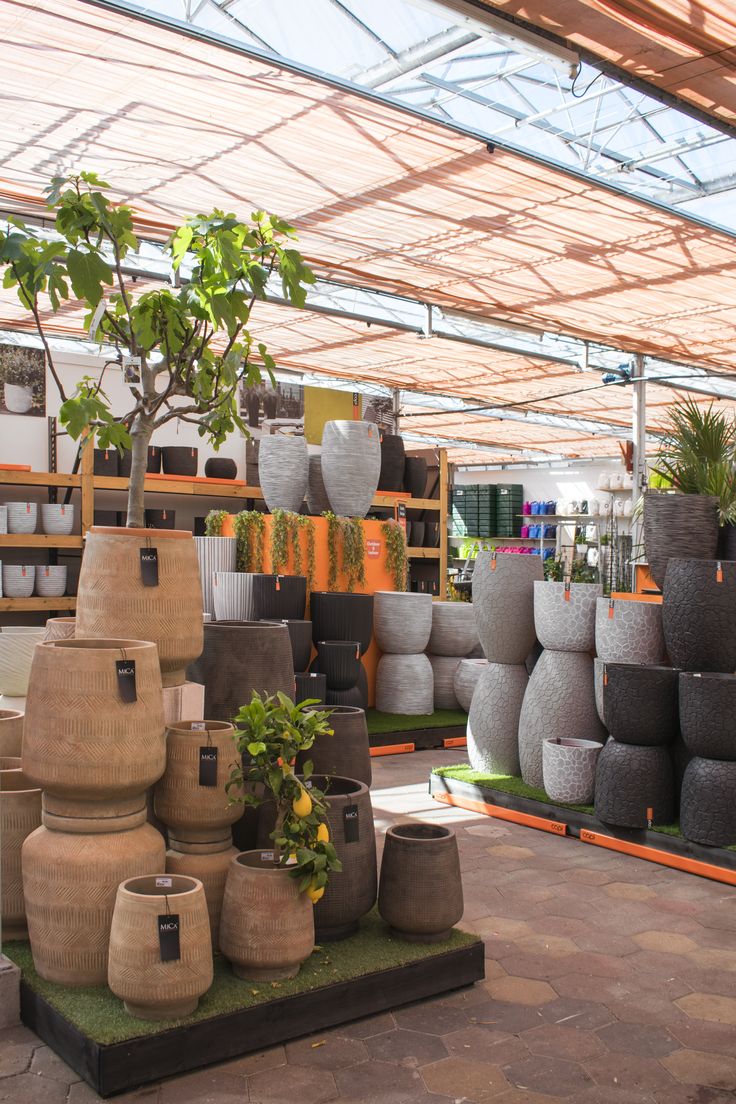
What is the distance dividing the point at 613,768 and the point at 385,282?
4670 millimetres

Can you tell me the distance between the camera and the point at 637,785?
396cm

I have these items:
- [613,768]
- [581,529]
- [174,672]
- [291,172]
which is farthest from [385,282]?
[581,529]

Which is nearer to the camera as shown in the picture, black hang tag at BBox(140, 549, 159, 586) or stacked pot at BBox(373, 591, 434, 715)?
black hang tag at BBox(140, 549, 159, 586)

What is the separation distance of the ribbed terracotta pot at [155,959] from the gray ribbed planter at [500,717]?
2760 millimetres

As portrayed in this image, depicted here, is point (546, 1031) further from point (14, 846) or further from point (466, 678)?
point (466, 678)

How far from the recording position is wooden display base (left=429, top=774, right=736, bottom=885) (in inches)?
148

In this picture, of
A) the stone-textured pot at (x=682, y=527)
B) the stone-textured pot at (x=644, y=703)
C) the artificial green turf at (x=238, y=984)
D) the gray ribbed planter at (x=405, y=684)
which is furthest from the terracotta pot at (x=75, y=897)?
the gray ribbed planter at (x=405, y=684)

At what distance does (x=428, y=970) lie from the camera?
2.64 meters

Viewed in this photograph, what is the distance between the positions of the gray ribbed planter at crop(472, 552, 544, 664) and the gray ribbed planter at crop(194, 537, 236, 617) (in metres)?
1.87

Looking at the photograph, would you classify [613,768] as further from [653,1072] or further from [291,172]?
[291,172]

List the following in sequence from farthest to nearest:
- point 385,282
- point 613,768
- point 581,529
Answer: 1. point 581,529
2. point 385,282
3. point 613,768

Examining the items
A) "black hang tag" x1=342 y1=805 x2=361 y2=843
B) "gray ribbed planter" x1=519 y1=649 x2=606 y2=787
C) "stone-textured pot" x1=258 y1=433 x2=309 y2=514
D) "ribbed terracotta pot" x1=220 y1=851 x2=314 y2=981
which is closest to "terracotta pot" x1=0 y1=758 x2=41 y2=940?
"ribbed terracotta pot" x1=220 y1=851 x2=314 y2=981

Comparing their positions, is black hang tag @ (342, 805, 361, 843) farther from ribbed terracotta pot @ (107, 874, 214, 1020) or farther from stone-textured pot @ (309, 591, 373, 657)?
stone-textured pot @ (309, 591, 373, 657)

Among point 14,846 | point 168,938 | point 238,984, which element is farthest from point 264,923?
point 14,846
